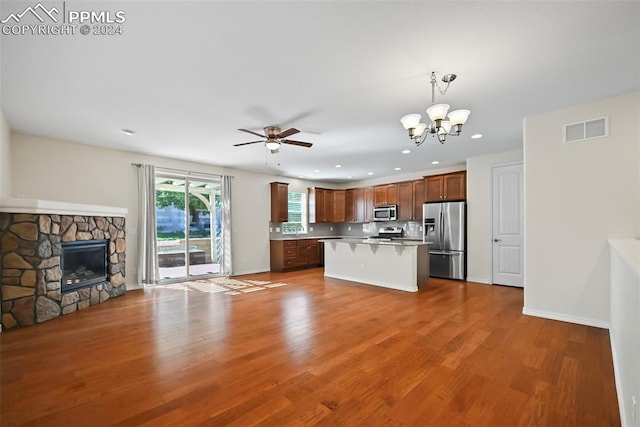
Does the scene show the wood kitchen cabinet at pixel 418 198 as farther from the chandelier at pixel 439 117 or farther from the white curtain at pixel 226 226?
the white curtain at pixel 226 226

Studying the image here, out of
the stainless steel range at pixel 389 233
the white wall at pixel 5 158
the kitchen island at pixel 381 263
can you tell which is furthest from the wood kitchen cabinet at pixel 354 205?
the white wall at pixel 5 158

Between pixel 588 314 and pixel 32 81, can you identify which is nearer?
pixel 32 81

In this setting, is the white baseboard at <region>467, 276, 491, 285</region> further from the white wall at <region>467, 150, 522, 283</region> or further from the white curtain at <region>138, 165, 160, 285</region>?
the white curtain at <region>138, 165, 160, 285</region>

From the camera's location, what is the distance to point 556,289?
3586 mm

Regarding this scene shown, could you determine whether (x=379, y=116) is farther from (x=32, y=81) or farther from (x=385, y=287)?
(x=32, y=81)

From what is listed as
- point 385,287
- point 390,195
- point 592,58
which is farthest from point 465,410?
point 390,195

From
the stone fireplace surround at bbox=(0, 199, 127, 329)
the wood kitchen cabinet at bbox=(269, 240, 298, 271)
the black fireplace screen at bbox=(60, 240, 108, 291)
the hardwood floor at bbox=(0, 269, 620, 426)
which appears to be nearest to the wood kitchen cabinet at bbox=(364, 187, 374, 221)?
the wood kitchen cabinet at bbox=(269, 240, 298, 271)

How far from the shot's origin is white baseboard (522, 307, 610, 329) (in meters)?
3.31

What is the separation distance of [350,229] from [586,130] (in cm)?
682

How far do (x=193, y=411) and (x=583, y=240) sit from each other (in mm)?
4416

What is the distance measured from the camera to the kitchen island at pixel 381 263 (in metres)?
5.29

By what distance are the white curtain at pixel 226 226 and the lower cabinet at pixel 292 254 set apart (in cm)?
133

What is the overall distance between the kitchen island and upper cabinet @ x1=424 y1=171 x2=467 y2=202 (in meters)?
1.53

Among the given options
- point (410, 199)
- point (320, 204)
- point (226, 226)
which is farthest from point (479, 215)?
point (226, 226)
